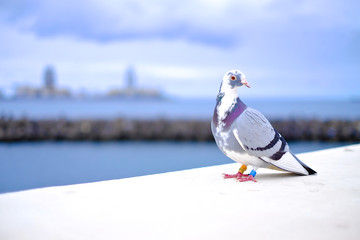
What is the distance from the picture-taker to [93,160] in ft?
40.2

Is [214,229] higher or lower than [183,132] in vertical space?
higher

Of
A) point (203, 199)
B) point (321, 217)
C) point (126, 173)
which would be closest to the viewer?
point (321, 217)

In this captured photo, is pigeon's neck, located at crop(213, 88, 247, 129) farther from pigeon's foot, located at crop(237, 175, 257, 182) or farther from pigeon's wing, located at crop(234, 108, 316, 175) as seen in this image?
pigeon's foot, located at crop(237, 175, 257, 182)

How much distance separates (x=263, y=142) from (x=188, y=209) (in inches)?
36.7

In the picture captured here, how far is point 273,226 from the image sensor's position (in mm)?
1588

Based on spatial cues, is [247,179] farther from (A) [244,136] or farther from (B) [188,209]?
(B) [188,209]

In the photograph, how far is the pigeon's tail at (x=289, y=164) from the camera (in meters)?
2.62

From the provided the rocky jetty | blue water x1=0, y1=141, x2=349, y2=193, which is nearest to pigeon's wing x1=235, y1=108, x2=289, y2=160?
blue water x1=0, y1=141, x2=349, y2=193

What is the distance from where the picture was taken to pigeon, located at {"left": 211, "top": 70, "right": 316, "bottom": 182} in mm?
2531

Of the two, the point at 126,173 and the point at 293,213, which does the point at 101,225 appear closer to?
the point at 293,213

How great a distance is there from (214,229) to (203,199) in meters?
0.49

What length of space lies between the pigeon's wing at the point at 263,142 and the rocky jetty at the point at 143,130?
41.9 ft

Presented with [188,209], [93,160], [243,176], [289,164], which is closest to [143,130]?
[93,160]

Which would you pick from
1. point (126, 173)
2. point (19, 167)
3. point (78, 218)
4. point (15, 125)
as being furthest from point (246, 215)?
point (15, 125)
